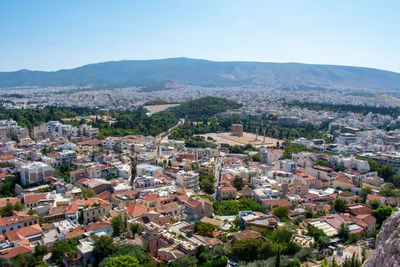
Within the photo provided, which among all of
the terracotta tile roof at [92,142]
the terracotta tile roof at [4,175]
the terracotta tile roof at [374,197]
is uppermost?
the terracotta tile roof at [92,142]

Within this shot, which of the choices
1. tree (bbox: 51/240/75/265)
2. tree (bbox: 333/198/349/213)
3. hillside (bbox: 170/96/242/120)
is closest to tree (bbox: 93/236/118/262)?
tree (bbox: 51/240/75/265)

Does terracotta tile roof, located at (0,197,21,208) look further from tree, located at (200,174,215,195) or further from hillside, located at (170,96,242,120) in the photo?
hillside, located at (170,96,242,120)

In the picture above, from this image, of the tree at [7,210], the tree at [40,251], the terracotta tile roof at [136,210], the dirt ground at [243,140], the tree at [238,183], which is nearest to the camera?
the tree at [40,251]

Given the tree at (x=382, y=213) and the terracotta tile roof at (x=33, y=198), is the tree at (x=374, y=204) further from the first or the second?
the terracotta tile roof at (x=33, y=198)

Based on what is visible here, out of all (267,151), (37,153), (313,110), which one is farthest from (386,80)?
(37,153)

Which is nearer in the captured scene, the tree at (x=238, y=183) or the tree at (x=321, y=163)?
the tree at (x=238, y=183)

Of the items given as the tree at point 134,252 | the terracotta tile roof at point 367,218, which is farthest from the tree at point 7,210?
the terracotta tile roof at point 367,218

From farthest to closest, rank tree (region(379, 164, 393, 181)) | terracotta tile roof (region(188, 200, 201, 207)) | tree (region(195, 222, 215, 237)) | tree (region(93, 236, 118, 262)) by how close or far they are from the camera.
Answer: tree (region(379, 164, 393, 181))
terracotta tile roof (region(188, 200, 201, 207))
tree (region(195, 222, 215, 237))
tree (region(93, 236, 118, 262))

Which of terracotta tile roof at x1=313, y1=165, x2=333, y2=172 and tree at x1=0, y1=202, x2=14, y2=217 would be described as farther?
terracotta tile roof at x1=313, y1=165, x2=333, y2=172
